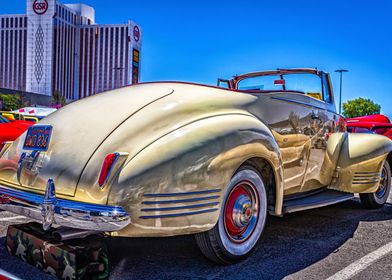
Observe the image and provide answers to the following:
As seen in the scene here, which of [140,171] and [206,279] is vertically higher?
[140,171]

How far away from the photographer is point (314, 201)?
3.72m

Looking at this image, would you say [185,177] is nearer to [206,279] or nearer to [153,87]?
[206,279]

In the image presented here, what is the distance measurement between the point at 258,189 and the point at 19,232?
5.43 feet

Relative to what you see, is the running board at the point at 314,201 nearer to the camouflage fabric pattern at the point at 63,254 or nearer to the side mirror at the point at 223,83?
the camouflage fabric pattern at the point at 63,254

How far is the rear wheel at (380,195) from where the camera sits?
502cm

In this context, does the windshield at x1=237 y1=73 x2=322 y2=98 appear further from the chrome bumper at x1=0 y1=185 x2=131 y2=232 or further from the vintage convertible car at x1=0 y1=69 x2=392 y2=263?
the chrome bumper at x1=0 y1=185 x2=131 y2=232

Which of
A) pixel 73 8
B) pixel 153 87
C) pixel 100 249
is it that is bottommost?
pixel 100 249

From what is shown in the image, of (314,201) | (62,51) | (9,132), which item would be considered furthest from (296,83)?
(62,51)

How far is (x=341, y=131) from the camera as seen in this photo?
15.3 ft

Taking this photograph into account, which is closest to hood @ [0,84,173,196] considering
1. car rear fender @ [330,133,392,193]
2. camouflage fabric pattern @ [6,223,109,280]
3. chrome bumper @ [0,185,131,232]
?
chrome bumper @ [0,185,131,232]

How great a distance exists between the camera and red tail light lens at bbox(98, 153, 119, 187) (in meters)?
2.41

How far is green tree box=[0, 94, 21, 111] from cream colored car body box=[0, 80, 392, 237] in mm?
55942


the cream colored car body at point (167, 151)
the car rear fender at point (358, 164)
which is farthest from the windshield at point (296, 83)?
the cream colored car body at point (167, 151)

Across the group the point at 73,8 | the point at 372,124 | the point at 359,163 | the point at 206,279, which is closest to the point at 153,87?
the point at 206,279
